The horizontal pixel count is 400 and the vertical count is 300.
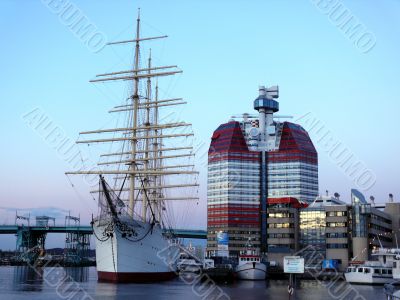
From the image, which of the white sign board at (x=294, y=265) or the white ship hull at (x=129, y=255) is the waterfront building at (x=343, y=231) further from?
the white sign board at (x=294, y=265)

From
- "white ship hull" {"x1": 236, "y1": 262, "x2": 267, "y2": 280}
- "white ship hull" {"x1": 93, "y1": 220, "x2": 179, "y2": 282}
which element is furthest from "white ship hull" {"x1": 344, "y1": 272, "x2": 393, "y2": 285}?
"white ship hull" {"x1": 93, "y1": 220, "x2": 179, "y2": 282}

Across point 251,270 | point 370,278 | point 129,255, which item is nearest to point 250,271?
point 251,270

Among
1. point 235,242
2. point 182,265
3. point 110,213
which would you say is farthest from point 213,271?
point 235,242

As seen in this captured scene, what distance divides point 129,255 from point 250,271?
34681mm

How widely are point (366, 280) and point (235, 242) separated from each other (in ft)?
344

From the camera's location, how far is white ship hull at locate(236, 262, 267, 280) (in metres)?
107

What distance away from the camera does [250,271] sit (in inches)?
4198

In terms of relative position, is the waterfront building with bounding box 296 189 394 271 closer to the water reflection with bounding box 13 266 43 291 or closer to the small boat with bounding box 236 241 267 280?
the small boat with bounding box 236 241 267 280

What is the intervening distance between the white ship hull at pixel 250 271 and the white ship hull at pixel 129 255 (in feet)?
75.3

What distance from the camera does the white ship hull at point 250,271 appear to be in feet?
350

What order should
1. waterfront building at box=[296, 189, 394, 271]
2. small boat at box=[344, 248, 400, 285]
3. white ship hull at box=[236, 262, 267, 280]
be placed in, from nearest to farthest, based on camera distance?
1. small boat at box=[344, 248, 400, 285]
2. white ship hull at box=[236, 262, 267, 280]
3. waterfront building at box=[296, 189, 394, 271]

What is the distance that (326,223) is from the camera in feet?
477

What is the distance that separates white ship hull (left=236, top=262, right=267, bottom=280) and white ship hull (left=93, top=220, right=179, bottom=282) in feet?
75.3

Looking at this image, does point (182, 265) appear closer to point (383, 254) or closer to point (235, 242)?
point (235, 242)
